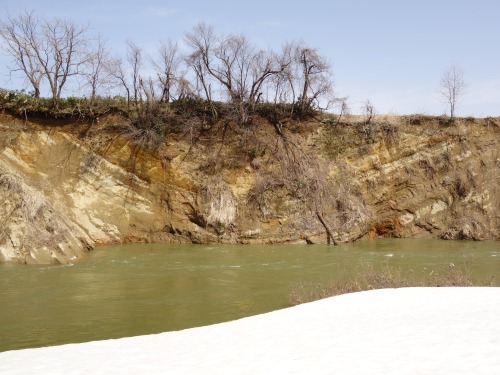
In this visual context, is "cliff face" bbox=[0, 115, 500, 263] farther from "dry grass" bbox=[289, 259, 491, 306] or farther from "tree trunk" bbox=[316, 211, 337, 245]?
"dry grass" bbox=[289, 259, 491, 306]

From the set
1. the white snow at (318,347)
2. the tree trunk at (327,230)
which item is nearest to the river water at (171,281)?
the tree trunk at (327,230)

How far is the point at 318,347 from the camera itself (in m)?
6.50

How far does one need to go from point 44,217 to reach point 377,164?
1686cm

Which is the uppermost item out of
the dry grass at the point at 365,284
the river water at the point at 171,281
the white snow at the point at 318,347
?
the white snow at the point at 318,347

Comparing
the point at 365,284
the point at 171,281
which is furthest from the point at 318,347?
the point at 171,281

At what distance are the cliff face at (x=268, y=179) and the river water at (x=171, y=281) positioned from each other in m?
1.67

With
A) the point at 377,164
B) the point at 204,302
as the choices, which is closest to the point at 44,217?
the point at 204,302

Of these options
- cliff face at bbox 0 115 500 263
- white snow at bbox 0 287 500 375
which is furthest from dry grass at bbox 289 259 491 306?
cliff face at bbox 0 115 500 263

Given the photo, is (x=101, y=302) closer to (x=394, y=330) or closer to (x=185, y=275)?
(x=185, y=275)

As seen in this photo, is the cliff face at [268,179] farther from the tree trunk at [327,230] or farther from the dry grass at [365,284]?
the dry grass at [365,284]

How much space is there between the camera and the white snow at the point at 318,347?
18.2 ft

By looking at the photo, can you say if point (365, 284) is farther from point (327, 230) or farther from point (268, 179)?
point (268, 179)

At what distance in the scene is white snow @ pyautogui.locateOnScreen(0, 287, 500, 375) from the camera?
5.55m

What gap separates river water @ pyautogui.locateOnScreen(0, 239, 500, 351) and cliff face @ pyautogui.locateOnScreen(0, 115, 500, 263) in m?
1.67
